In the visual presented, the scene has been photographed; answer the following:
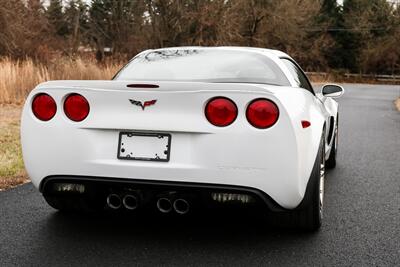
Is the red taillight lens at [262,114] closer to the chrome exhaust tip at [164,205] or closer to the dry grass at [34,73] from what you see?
the chrome exhaust tip at [164,205]

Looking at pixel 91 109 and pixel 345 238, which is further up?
pixel 91 109

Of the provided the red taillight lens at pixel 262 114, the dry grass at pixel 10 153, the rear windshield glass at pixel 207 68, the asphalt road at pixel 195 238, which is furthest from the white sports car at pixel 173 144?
the dry grass at pixel 10 153

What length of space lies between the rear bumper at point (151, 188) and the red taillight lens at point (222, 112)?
39 cm

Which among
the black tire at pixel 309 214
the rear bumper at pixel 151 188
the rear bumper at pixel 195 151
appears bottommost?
the black tire at pixel 309 214

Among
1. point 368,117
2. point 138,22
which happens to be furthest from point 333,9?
point 368,117

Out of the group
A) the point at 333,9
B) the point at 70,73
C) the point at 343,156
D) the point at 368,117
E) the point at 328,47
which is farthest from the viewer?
the point at 333,9

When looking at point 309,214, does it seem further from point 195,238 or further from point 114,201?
point 114,201

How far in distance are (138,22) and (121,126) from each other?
34.9 m

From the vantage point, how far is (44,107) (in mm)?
3678

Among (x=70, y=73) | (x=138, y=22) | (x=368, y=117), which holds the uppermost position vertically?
(x=138, y=22)

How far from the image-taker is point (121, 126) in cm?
350

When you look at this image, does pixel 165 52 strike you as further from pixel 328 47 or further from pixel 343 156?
pixel 328 47

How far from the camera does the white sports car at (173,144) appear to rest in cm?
339

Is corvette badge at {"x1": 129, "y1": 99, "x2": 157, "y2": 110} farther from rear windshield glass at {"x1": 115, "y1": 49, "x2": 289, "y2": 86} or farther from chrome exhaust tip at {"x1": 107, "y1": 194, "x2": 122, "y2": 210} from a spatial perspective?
rear windshield glass at {"x1": 115, "y1": 49, "x2": 289, "y2": 86}
